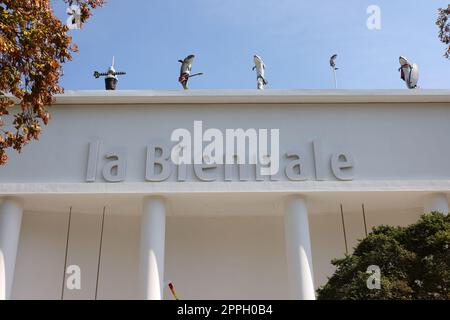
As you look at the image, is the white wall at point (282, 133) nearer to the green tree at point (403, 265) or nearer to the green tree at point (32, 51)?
the green tree at point (403, 265)

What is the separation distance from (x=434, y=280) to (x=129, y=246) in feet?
39.5

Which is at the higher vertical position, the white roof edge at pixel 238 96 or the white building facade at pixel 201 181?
the white roof edge at pixel 238 96

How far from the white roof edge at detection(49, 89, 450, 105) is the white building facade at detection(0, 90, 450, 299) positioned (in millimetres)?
40

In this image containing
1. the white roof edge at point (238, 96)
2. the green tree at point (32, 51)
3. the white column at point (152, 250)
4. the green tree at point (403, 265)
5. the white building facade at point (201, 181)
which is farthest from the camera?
the white roof edge at point (238, 96)

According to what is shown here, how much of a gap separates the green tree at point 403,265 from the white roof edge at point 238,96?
650 cm

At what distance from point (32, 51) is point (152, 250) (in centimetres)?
844

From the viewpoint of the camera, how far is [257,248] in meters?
19.4

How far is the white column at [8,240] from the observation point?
1515cm

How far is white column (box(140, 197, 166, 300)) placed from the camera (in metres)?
15.1

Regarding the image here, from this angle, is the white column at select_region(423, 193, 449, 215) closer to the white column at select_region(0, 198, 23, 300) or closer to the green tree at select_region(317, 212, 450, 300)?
the green tree at select_region(317, 212, 450, 300)

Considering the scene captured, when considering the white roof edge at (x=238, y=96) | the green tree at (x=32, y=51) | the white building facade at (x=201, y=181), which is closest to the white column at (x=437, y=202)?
the white building facade at (x=201, y=181)

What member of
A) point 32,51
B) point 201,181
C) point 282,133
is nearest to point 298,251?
point 201,181
